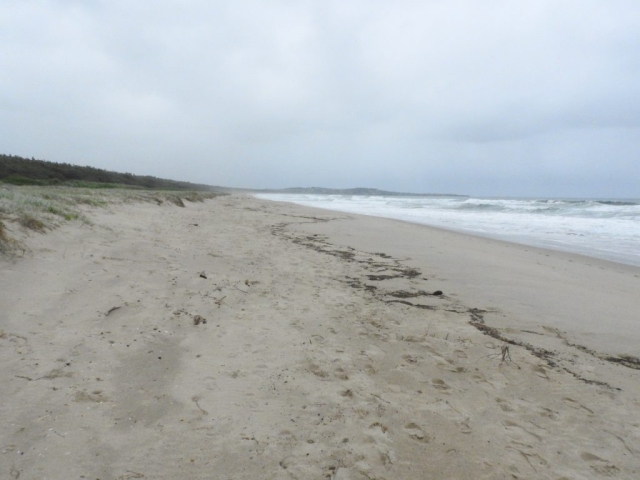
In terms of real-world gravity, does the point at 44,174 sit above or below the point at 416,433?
above

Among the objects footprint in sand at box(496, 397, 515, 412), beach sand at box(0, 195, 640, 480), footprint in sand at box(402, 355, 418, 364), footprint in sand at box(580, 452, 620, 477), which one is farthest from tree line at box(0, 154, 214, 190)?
footprint in sand at box(580, 452, 620, 477)

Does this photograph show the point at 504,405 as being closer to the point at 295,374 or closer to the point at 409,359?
the point at 409,359

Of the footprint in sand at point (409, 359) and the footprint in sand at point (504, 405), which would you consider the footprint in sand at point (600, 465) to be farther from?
the footprint in sand at point (409, 359)

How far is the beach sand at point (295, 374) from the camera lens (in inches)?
78.5

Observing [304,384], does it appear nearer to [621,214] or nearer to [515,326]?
[515,326]

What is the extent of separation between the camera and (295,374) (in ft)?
9.35

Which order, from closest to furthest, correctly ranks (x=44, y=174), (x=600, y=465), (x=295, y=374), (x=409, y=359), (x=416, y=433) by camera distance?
(x=600, y=465)
(x=416, y=433)
(x=295, y=374)
(x=409, y=359)
(x=44, y=174)

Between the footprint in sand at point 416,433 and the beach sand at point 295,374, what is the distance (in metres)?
0.02

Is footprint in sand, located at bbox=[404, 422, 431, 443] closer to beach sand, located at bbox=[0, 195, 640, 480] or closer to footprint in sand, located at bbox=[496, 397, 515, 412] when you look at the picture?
beach sand, located at bbox=[0, 195, 640, 480]

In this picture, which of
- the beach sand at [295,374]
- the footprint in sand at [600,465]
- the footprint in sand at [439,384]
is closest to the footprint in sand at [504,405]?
the beach sand at [295,374]

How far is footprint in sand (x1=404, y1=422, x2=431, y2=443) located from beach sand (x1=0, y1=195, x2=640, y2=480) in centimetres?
2

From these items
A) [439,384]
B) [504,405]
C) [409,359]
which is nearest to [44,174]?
[409,359]

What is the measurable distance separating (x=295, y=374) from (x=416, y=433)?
1.01 meters

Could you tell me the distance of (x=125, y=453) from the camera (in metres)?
1.90
